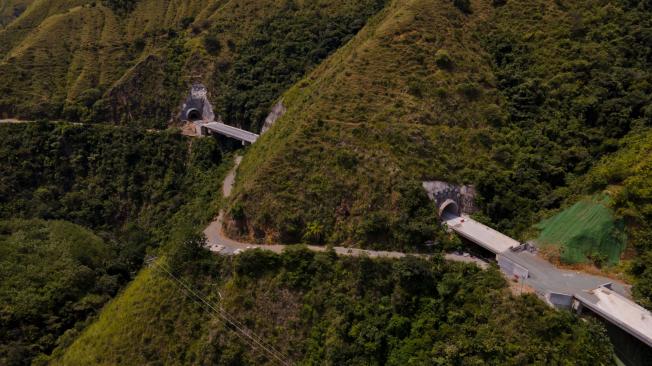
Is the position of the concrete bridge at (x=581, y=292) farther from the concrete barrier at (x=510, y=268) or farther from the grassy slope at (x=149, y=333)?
the grassy slope at (x=149, y=333)

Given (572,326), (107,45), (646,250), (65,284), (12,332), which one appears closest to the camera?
(572,326)

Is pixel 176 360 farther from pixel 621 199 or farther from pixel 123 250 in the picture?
pixel 621 199

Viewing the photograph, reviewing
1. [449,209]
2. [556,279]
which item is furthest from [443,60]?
[556,279]

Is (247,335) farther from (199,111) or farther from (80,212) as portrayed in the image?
(199,111)

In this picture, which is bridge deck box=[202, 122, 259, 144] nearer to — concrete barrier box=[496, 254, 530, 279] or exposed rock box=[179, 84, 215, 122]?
exposed rock box=[179, 84, 215, 122]

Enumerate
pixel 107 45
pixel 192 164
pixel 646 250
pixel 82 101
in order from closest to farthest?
1. pixel 646 250
2. pixel 192 164
3. pixel 82 101
4. pixel 107 45

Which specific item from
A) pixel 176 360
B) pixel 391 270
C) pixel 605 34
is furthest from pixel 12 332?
pixel 605 34
